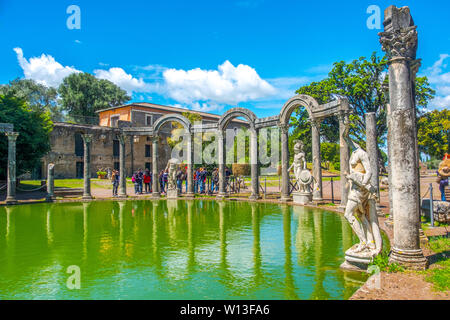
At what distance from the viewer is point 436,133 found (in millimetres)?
37656

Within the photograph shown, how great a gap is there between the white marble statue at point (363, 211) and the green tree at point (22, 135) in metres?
23.1

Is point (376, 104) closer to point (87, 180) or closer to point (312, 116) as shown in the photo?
point (312, 116)

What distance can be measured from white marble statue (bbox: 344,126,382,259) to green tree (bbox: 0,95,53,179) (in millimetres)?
23067

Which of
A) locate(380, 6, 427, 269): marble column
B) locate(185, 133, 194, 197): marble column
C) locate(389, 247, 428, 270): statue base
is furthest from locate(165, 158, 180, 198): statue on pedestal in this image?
locate(389, 247, 428, 270): statue base

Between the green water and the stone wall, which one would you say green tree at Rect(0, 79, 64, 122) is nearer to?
the stone wall

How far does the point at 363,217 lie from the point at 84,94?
54417 millimetres

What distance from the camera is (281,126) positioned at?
1712 centimetres

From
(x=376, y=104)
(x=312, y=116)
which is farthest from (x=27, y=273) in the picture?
(x=376, y=104)

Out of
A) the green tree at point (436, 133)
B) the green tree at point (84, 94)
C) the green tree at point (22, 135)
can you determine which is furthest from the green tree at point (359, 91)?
the green tree at point (84, 94)

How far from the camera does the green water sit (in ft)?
17.0

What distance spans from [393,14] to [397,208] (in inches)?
146

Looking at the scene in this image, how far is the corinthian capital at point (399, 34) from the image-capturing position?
620 cm
